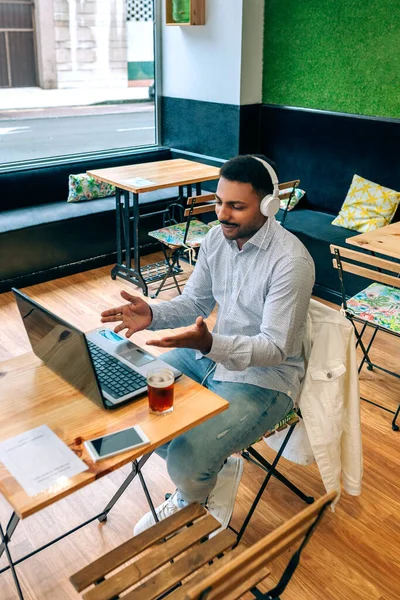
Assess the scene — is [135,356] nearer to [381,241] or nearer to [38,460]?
[38,460]

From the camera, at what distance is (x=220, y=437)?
1906 mm

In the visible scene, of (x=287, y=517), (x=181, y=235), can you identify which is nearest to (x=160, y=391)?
(x=287, y=517)

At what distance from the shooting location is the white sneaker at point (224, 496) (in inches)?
83.4

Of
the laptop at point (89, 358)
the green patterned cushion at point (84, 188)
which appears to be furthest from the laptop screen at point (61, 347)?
the green patterned cushion at point (84, 188)

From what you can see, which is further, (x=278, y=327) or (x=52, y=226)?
(x=52, y=226)

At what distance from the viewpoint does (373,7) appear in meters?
4.43

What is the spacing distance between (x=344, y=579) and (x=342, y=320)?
931 mm

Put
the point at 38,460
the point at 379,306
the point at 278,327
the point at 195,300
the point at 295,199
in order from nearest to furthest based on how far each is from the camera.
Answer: the point at 38,460 < the point at 278,327 < the point at 195,300 < the point at 379,306 < the point at 295,199

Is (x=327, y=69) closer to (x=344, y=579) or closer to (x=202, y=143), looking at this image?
(x=202, y=143)

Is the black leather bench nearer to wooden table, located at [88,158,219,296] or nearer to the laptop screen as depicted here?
wooden table, located at [88,158,219,296]

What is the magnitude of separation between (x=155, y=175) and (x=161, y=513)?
315 cm

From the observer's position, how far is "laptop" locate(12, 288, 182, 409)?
5.18 ft

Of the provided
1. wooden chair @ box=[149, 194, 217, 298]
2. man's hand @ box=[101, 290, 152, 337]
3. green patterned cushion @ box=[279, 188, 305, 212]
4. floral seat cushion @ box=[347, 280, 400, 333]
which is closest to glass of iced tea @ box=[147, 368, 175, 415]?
man's hand @ box=[101, 290, 152, 337]

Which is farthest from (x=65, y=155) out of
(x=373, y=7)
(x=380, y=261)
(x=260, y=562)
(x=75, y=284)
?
(x=260, y=562)
